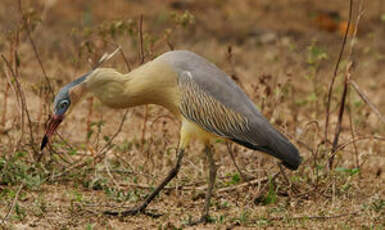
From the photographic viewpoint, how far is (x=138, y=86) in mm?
4633

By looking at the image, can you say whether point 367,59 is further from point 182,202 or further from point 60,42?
point 182,202

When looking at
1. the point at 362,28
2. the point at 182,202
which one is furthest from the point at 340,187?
the point at 362,28

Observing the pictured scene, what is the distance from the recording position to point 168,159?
6059 mm

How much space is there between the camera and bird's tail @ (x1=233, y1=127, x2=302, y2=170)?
4.65 meters

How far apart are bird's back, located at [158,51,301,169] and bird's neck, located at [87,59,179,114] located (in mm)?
75

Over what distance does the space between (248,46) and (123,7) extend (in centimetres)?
253

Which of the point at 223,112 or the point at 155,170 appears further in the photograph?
the point at 155,170

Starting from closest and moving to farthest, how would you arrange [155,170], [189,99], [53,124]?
1. [189,99]
2. [53,124]
3. [155,170]

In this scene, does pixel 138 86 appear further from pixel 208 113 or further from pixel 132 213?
pixel 132 213

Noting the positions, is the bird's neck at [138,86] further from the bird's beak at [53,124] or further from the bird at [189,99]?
the bird's beak at [53,124]

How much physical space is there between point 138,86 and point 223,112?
62cm

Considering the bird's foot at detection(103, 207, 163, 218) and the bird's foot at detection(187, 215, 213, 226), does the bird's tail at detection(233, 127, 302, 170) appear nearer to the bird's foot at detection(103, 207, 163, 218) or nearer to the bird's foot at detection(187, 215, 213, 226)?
the bird's foot at detection(187, 215, 213, 226)

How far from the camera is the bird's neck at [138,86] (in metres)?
4.61

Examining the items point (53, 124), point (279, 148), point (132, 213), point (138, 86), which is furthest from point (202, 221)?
point (53, 124)
